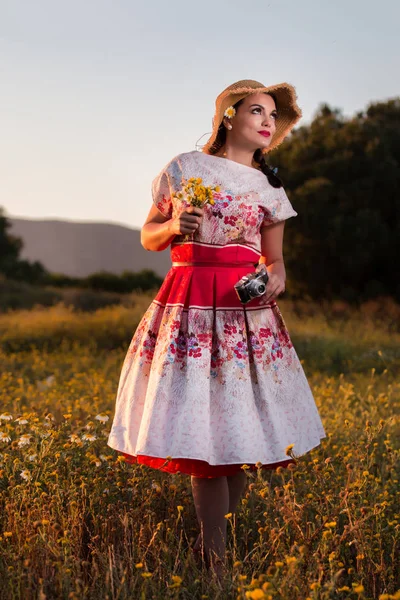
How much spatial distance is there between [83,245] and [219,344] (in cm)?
3999

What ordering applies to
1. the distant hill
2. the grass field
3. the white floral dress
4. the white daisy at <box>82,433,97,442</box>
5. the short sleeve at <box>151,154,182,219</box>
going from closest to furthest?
the grass field < the white floral dress < the short sleeve at <box>151,154,182,219</box> < the white daisy at <box>82,433,97,442</box> < the distant hill

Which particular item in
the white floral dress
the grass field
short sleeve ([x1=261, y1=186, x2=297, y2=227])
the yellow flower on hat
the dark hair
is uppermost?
the yellow flower on hat

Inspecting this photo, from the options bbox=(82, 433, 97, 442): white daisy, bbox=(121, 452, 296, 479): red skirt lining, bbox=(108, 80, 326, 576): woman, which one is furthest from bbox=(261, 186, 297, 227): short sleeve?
bbox=(82, 433, 97, 442): white daisy

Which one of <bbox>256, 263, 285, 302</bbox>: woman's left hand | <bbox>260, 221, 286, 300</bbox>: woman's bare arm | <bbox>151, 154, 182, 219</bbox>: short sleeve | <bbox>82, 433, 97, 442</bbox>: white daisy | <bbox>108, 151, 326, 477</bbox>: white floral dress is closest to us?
<bbox>108, 151, 326, 477</bbox>: white floral dress

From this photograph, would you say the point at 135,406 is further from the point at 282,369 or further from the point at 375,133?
the point at 375,133

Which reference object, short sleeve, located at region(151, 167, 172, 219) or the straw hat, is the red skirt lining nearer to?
short sleeve, located at region(151, 167, 172, 219)

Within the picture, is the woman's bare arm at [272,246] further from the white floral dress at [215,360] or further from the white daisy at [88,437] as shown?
the white daisy at [88,437]

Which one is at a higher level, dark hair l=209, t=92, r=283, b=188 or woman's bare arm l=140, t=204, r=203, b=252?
dark hair l=209, t=92, r=283, b=188

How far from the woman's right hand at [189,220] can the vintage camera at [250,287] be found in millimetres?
292

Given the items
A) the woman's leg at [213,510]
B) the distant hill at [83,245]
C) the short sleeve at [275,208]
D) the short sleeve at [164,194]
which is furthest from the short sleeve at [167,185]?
the distant hill at [83,245]

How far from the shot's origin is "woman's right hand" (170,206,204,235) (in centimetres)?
287

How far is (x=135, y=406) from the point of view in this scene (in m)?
2.99

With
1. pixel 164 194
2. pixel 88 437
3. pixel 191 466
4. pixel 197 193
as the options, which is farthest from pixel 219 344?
pixel 88 437

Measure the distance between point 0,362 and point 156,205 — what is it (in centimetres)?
559
